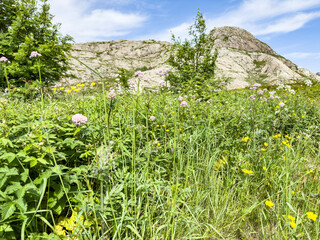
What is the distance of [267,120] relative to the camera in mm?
3395

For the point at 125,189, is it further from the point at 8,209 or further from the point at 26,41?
the point at 26,41

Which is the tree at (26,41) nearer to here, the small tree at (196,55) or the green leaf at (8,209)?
the small tree at (196,55)

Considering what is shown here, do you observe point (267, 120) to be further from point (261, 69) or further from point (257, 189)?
point (261, 69)

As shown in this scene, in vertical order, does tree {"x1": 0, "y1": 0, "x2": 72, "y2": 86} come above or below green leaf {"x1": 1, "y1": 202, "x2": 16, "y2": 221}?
above

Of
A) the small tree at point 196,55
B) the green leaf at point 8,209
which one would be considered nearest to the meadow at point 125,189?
the green leaf at point 8,209

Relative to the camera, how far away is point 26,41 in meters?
8.02

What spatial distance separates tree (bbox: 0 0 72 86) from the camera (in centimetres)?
829

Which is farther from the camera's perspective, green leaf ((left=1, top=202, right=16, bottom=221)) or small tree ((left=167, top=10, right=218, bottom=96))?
small tree ((left=167, top=10, right=218, bottom=96))

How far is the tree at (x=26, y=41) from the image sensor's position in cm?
829

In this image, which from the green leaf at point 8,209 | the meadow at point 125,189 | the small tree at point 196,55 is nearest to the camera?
the green leaf at point 8,209

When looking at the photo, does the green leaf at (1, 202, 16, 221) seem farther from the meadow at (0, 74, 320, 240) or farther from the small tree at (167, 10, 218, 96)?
the small tree at (167, 10, 218, 96)

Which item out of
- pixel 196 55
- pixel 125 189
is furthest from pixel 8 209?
pixel 196 55

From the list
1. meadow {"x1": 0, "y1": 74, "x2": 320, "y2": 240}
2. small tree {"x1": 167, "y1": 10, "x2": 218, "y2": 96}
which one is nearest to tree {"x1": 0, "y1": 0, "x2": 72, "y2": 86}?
small tree {"x1": 167, "y1": 10, "x2": 218, "y2": 96}

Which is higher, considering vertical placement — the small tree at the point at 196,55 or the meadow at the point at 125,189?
the small tree at the point at 196,55
